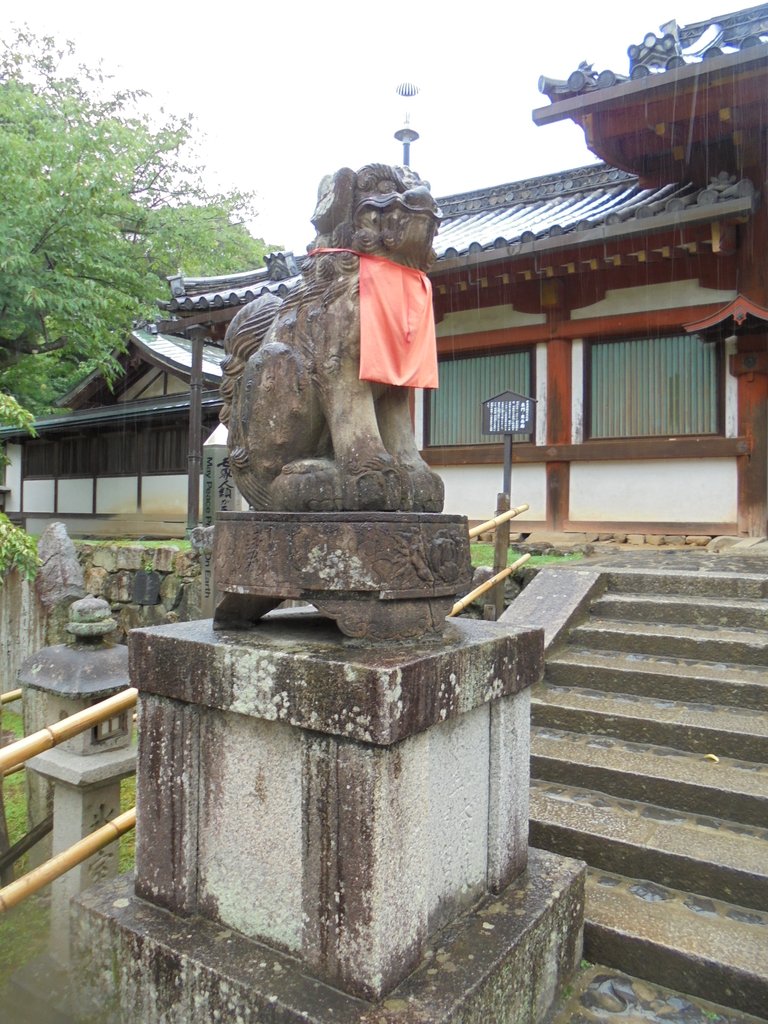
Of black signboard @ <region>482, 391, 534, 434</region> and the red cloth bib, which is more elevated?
black signboard @ <region>482, 391, 534, 434</region>

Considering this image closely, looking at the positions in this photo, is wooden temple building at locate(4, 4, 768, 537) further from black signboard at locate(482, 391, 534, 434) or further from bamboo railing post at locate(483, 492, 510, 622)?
bamboo railing post at locate(483, 492, 510, 622)

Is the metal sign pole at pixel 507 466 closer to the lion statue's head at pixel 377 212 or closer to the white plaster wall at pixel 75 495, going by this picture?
the lion statue's head at pixel 377 212

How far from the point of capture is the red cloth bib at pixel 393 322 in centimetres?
236

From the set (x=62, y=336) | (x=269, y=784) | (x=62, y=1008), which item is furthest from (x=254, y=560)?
(x=62, y=336)

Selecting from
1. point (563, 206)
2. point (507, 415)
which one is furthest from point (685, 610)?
point (563, 206)

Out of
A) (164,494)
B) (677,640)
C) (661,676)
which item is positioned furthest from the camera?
(164,494)

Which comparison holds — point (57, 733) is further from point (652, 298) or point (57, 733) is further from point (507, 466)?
point (652, 298)

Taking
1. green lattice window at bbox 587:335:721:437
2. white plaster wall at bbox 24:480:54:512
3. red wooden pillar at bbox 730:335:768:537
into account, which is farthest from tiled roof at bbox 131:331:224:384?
red wooden pillar at bbox 730:335:768:537

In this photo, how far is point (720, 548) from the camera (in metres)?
7.30

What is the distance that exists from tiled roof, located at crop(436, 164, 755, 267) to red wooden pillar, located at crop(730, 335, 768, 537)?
1674 mm

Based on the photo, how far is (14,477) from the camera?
16797mm

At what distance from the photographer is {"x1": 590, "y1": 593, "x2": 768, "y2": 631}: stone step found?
4.64 m

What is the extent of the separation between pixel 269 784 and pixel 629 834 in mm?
1894

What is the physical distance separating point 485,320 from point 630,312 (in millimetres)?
1903
